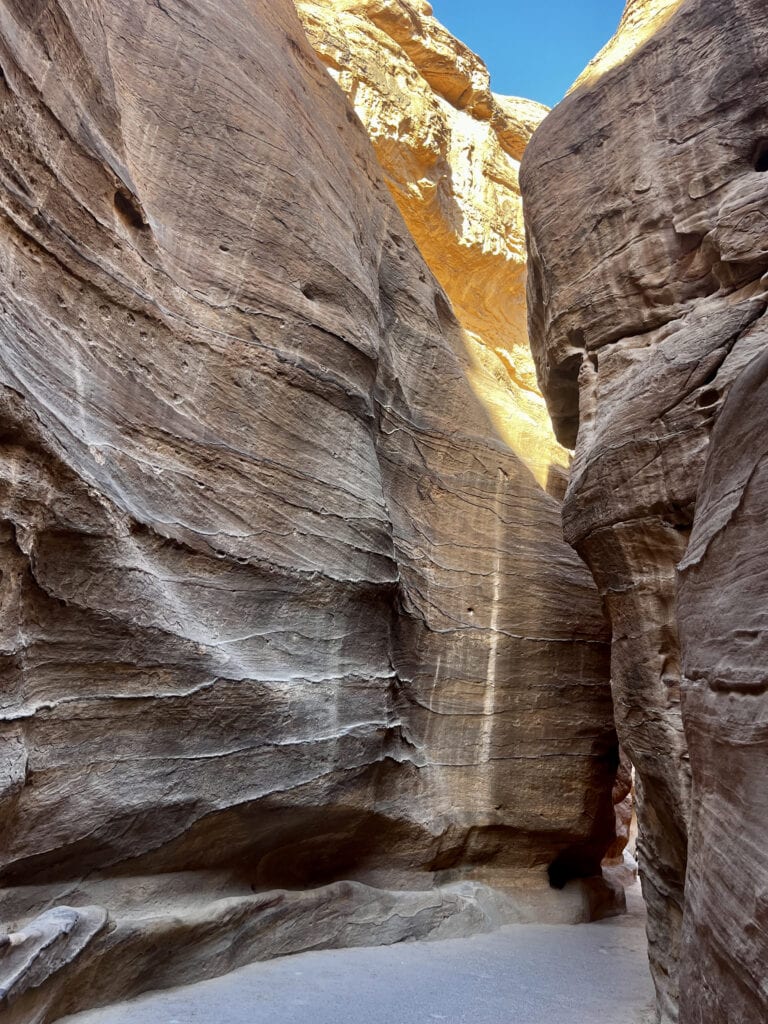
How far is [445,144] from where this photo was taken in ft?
44.9


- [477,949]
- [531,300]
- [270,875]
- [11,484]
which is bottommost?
[477,949]

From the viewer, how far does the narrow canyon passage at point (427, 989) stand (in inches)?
158

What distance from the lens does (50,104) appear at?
502cm

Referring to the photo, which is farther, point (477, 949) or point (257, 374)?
point (257, 374)

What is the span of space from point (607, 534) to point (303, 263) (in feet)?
11.2

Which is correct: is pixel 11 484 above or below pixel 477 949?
above

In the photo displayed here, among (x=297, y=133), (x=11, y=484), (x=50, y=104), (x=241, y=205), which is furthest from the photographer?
(x=297, y=133)

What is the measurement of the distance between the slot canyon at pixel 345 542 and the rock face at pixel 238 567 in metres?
0.03

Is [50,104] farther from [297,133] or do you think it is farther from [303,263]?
[297,133]

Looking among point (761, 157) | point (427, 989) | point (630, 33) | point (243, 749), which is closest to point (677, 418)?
point (761, 157)

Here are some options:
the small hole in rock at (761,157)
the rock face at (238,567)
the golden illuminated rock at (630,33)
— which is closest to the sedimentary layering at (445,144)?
the rock face at (238,567)

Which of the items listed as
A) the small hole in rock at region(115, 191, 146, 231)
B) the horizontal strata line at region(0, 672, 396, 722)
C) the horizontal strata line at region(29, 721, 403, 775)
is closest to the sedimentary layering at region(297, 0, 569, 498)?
the small hole in rock at region(115, 191, 146, 231)

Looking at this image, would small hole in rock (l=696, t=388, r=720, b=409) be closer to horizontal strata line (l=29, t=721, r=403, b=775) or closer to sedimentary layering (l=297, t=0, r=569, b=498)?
horizontal strata line (l=29, t=721, r=403, b=775)

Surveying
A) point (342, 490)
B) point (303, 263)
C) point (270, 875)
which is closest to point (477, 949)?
point (270, 875)
